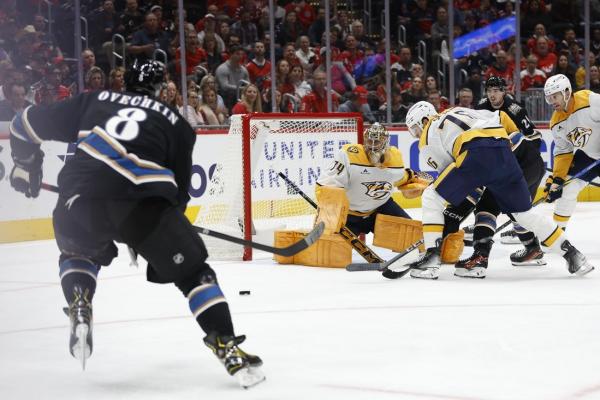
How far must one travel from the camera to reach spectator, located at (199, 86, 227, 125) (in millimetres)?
8250

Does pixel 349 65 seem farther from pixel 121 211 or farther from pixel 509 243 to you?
pixel 121 211

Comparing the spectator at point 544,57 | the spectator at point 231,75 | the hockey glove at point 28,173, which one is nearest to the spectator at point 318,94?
the spectator at point 231,75

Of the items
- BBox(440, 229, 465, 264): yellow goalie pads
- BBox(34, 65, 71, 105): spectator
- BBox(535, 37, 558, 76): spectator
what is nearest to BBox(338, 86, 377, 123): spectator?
BBox(535, 37, 558, 76): spectator

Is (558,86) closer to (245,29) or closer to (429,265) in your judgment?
(429,265)

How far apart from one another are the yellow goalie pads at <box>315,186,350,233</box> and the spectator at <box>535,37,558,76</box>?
617 centimetres

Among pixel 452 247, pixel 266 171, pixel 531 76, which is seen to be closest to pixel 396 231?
pixel 452 247

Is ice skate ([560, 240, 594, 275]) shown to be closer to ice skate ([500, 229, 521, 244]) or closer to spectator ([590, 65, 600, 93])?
ice skate ([500, 229, 521, 244])

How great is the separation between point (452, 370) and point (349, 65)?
7045 millimetres

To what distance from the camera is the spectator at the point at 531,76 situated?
10758 millimetres

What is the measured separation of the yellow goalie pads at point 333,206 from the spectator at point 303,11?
442cm

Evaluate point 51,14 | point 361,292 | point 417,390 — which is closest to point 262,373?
point 417,390

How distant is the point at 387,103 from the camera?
9.64m

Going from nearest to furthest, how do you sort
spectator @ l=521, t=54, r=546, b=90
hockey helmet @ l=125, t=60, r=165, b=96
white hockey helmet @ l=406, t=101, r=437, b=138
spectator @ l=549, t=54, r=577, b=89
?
hockey helmet @ l=125, t=60, r=165, b=96 → white hockey helmet @ l=406, t=101, r=437, b=138 → spectator @ l=521, t=54, r=546, b=90 → spectator @ l=549, t=54, r=577, b=89

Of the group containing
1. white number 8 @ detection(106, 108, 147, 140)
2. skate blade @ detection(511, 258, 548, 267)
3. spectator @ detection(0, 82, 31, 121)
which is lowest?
skate blade @ detection(511, 258, 548, 267)
